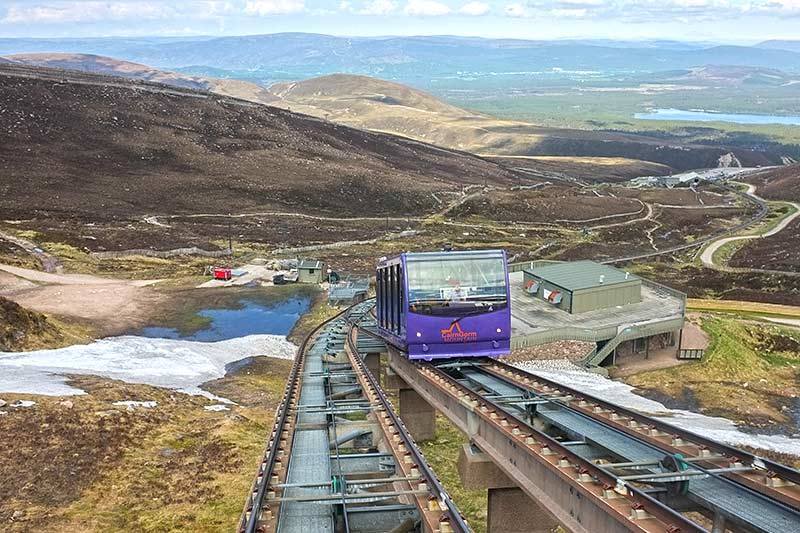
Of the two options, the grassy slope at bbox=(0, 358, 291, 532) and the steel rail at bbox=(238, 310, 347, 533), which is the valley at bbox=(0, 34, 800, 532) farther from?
the steel rail at bbox=(238, 310, 347, 533)

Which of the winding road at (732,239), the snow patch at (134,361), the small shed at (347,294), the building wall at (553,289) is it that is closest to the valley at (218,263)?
the snow patch at (134,361)

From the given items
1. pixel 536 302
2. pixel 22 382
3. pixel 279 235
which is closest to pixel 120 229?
pixel 279 235

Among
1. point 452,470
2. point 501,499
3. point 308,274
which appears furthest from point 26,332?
point 308,274

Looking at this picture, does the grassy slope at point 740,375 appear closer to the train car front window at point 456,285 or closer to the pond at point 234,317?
the train car front window at point 456,285

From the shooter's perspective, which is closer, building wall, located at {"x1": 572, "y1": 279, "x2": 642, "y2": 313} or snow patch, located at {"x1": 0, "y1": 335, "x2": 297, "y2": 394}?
snow patch, located at {"x1": 0, "y1": 335, "x2": 297, "y2": 394}

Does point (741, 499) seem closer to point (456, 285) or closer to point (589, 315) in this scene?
point (456, 285)

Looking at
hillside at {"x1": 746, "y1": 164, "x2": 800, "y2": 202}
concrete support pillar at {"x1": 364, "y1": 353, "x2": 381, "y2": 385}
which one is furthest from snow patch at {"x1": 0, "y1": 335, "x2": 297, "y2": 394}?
hillside at {"x1": 746, "y1": 164, "x2": 800, "y2": 202}
